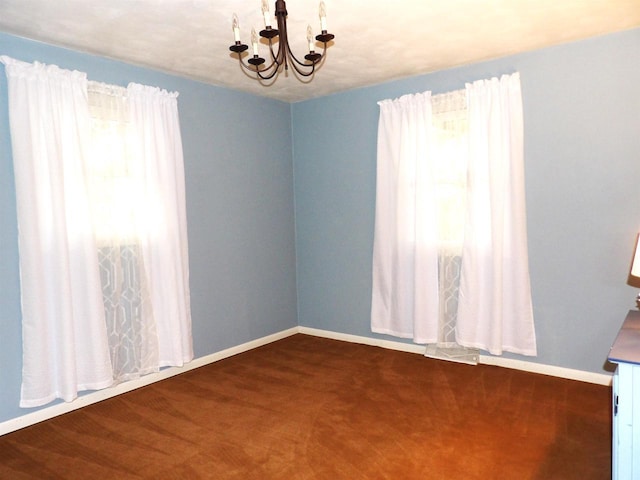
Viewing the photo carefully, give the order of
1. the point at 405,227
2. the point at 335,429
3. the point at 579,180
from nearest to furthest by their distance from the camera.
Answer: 1. the point at 335,429
2. the point at 579,180
3. the point at 405,227

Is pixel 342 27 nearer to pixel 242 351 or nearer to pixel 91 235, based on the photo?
pixel 91 235

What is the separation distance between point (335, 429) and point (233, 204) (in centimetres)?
229

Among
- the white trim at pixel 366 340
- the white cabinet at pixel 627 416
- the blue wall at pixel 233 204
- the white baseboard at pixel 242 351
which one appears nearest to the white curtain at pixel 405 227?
the white trim at pixel 366 340

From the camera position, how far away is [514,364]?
3623 millimetres

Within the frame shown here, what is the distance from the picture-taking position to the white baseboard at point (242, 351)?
2.97 meters

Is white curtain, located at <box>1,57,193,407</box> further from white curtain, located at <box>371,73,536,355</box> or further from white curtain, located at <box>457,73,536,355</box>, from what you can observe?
white curtain, located at <box>457,73,536,355</box>

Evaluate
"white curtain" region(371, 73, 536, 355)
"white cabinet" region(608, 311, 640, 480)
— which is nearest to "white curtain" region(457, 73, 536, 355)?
"white curtain" region(371, 73, 536, 355)

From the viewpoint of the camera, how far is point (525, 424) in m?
2.72

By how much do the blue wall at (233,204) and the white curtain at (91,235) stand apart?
241 mm

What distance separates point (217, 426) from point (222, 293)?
1.49 m

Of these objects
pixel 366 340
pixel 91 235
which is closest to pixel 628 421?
pixel 366 340

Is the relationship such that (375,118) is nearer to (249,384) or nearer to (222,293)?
(222,293)

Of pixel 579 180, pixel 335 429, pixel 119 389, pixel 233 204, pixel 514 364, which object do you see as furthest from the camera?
pixel 233 204

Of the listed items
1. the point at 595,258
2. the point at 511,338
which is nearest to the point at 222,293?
the point at 511,338
